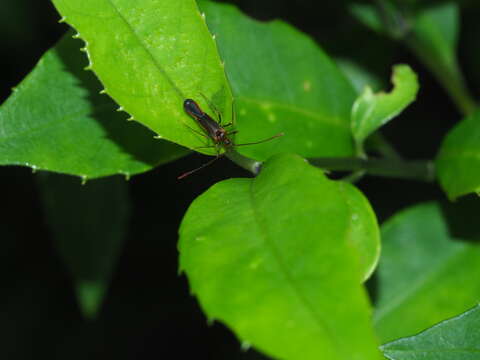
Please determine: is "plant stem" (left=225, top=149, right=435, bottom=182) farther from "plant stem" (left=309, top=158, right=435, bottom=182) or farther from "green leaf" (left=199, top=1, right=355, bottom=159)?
"green leaf" (left=199, top=1, right=355, bottom=159)

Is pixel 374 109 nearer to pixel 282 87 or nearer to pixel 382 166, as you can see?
pixel 382 166

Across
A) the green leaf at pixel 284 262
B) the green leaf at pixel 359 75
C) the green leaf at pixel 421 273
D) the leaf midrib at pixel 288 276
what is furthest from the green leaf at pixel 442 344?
the green leaf at pixel 359 75

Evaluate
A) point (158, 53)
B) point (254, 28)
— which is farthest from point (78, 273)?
point (158, 53)

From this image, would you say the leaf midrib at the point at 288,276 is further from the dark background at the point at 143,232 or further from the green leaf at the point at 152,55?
the dark background at the point at 143,232

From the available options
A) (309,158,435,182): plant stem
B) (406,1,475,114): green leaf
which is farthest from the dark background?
(309,158,435,182): plant stem

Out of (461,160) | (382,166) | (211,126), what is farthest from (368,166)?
(211,126)

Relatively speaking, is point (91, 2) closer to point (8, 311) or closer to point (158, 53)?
point (158, 53)

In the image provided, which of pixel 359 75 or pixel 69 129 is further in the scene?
pixel 359 75
